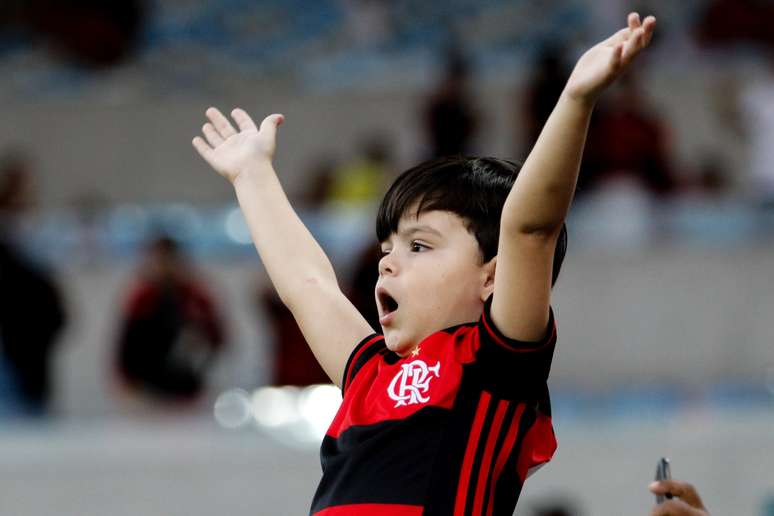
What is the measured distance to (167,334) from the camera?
6.98 m

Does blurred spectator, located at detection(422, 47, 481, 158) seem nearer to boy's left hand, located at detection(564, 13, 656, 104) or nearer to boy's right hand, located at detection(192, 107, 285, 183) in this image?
boy's right hand, located at detection(192, 107, 285, 183)

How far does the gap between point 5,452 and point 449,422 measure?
16.1 feet

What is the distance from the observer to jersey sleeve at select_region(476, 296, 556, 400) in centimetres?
236

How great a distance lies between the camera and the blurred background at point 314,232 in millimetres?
6867

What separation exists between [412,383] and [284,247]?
0.56 meters

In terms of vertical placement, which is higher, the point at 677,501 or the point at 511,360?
the point at 511,360

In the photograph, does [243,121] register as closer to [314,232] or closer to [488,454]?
[488,454]

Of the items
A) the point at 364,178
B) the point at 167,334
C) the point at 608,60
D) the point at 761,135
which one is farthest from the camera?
the point at 364,178

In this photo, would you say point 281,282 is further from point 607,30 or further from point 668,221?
point 607,30

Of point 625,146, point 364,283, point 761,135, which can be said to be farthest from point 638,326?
point 364,283

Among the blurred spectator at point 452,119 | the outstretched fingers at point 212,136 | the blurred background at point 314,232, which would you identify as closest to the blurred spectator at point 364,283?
the blurred background at point 314,232

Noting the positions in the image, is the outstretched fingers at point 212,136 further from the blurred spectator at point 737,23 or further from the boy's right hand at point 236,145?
the blurred spectator at point 737,23

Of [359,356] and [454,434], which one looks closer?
[454,434]

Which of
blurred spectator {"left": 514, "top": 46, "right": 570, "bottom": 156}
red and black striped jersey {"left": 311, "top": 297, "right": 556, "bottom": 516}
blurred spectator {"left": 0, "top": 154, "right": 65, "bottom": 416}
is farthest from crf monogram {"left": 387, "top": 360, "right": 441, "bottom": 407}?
blurred spectator {"left": 514, "top": 46, "right": 570, "bottom": 156}
